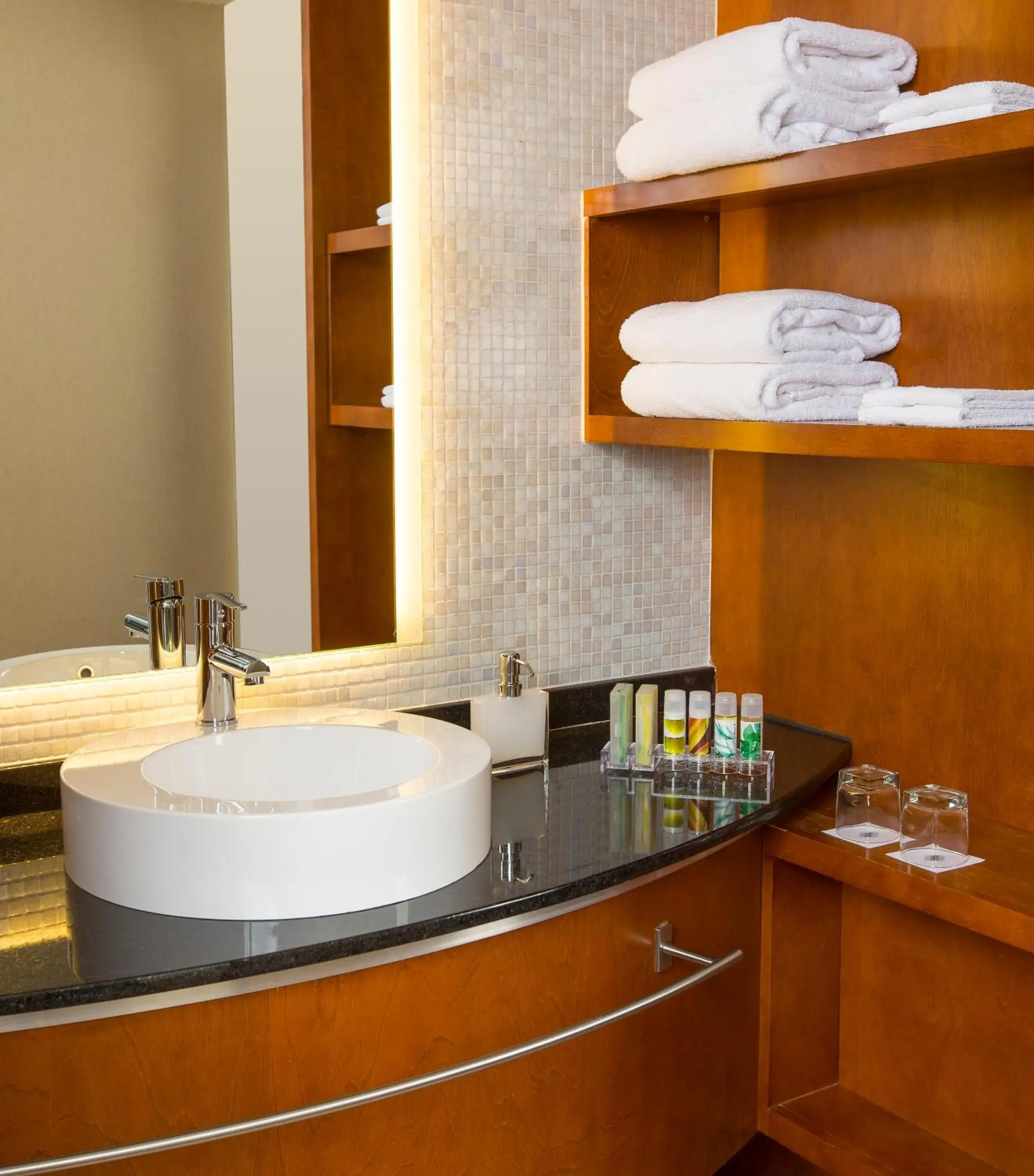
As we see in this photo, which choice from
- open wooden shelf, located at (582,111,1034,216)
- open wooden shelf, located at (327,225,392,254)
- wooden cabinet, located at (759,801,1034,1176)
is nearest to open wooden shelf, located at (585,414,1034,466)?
open wooden shelf, located at (582,111,1034,216)

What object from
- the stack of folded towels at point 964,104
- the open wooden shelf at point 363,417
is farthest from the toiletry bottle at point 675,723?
the stack of folded towels at point 964,104

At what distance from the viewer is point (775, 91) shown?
1.60m

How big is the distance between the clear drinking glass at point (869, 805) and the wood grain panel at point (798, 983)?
12cm

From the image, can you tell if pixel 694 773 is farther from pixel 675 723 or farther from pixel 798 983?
pixel 798 983

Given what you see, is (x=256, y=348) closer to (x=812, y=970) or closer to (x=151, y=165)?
(x=151, y=165)

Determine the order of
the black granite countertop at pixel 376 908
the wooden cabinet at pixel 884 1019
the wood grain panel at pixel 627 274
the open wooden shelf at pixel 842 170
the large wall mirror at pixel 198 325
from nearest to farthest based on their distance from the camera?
the black granite countertop at pixel 376 908, the open wooden shelf at pixel 842 170, the large wall mirror at pixel 198 325, the wooden cabinet at pixel 884 1019, the wood grain panel at pixel 627 274

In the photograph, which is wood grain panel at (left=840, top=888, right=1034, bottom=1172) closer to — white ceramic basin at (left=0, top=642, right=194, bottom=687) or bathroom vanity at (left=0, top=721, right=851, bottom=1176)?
bathroom vanity at (left=0, top=721, right=851, bottom=1176)

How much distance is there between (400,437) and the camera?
1.82m

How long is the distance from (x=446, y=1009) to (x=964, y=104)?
3.69ft

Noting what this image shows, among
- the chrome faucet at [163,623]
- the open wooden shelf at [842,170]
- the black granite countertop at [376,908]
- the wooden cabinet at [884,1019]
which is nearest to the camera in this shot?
the black granite countertop at [376,908]

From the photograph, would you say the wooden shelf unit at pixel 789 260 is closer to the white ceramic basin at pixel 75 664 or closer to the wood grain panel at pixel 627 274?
the wood grain panel at pixel 627 274

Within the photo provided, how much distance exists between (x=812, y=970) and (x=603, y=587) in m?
0.64

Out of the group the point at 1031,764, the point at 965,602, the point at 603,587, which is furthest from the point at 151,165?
the point at 1031,764

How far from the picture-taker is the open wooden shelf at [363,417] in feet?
5.88
